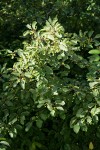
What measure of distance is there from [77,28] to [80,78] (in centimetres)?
97

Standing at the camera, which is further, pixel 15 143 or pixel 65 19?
pixel 65 19

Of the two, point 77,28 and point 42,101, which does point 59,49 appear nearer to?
point 42,101

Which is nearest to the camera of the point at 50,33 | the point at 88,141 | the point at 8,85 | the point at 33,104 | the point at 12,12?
the point at 50,33

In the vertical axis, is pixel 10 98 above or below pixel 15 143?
above

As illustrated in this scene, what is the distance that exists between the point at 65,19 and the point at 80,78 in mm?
992

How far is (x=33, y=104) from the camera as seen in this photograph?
8.93ft

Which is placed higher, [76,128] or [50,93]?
[50,93]

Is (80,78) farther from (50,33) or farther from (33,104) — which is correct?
(50,33)

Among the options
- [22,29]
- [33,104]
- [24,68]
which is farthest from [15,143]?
[22,29]

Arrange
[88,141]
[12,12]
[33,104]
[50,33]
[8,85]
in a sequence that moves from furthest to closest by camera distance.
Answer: [12,12] < [88,141] < [33,104] < [8,85] < [50,33]

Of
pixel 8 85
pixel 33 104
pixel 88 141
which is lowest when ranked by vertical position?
pixel 88 141

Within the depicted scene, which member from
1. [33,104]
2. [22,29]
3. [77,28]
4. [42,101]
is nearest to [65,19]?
[77,28]

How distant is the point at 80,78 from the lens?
10.0ft

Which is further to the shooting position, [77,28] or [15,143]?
[77,28]
